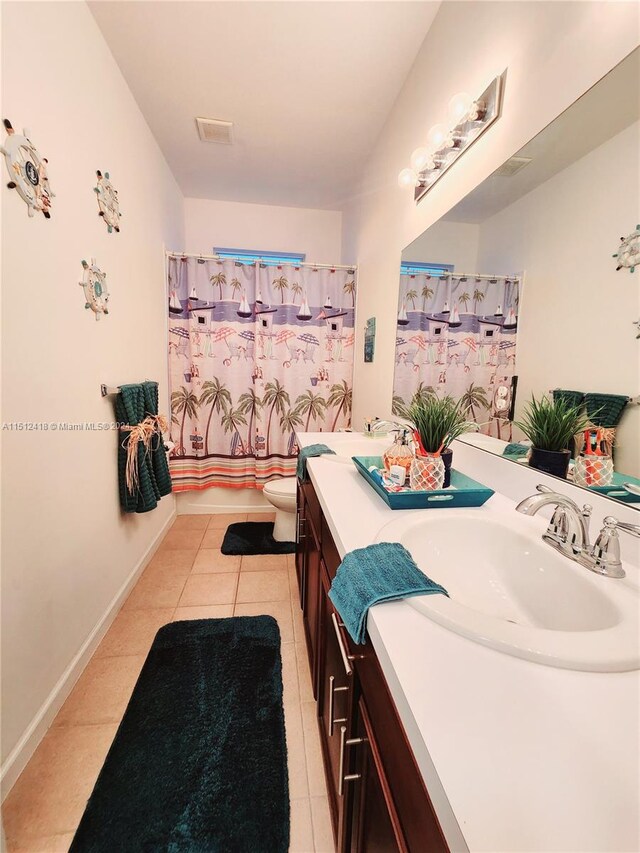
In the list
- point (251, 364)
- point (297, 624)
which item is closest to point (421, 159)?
point (251, 364)

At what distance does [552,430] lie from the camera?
0.92 meters

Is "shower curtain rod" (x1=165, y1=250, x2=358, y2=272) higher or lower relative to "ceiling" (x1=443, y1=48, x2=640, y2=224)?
higher

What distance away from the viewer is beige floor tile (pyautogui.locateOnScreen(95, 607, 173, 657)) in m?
1.51

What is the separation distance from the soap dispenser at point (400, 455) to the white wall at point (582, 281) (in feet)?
1.23

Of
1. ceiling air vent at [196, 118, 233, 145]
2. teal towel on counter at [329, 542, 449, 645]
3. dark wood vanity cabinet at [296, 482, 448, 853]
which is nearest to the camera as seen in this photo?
dark wood vanity cabinet at [296, 482, 448, 853]

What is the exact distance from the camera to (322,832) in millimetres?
934

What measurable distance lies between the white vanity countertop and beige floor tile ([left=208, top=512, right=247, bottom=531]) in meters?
2.37

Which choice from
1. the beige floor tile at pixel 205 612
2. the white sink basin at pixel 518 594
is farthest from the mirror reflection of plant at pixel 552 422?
the beige floor tile at pixel 205 612

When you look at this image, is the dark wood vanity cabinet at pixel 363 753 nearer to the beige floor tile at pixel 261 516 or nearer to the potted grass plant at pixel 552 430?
the potted grass plant at pixel 552 430

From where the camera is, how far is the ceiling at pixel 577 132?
2.26ft

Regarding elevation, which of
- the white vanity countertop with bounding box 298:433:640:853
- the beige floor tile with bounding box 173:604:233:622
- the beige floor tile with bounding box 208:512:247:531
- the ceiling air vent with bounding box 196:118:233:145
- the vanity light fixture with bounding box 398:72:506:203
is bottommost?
the beige floor tile with bounding box 173:604:233:622

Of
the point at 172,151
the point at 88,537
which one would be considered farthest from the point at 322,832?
the point at 172,151

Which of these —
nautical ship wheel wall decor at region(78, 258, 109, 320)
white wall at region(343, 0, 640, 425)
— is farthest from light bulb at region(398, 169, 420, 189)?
nautical ship wheel wall decor at region(78, 258, 109, 320)

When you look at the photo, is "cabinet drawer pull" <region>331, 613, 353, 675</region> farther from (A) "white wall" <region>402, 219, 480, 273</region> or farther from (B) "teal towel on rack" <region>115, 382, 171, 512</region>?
(B) "teal towel on rack" <region>115, 382, 171, 512</region>
